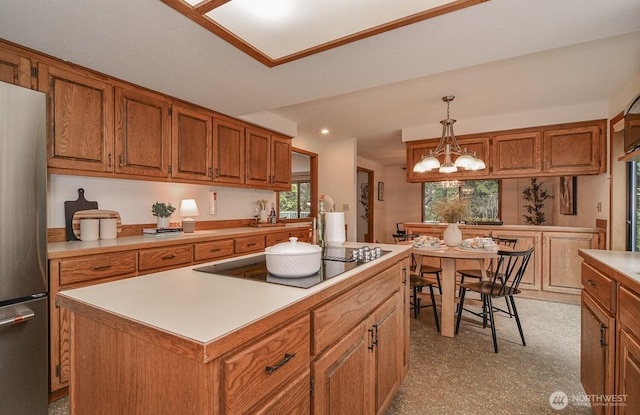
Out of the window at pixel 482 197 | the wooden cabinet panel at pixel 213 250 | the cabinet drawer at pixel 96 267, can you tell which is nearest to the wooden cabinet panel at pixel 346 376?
the cabinet drawer at pixel 96 267

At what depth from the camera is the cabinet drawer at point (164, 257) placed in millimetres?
2400

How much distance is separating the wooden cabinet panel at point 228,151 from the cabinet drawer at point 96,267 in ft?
4.34

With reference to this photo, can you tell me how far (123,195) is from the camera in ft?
9.39

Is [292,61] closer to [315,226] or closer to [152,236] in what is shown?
[315,226]

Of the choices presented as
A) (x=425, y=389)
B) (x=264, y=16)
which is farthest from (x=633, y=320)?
(x=264, y=16)

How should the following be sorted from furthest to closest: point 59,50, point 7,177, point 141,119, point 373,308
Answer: point 141,119
point 59,50
point 7,177
point 373,308

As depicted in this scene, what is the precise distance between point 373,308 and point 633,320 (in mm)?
1043

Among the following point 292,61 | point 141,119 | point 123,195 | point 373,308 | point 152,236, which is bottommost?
A: point 373,308

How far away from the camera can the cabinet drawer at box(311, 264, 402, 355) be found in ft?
3.39

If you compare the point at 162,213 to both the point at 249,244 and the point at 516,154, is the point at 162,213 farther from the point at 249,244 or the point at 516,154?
the point at 516,154

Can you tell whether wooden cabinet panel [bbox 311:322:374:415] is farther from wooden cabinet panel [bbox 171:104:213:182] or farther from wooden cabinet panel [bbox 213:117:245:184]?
wooden cabinet panel [bbox 213:117:245:184]

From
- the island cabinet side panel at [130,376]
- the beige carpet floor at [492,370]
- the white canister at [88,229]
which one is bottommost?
the beige carpet floor at [492,370]

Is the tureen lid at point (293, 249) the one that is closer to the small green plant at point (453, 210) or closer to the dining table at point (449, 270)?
the dining table at point (449, 270)

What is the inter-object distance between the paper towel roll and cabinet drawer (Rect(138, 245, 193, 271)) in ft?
4.78
